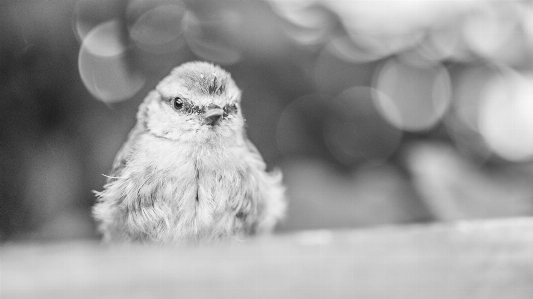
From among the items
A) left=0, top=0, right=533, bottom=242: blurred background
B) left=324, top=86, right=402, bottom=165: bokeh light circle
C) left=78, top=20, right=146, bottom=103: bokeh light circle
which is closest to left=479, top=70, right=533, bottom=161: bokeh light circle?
left=0, top=0, right=533, bottom=242: blurred background

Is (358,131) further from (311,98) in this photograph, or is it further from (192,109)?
(192,109)

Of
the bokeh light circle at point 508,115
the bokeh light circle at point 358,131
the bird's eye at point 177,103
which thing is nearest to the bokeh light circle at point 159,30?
the bird's eye at point 177,103

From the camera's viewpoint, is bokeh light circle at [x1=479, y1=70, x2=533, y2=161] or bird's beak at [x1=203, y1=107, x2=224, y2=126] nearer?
bird's beak at [x1=203, y1=107, x2=224, y2=126]

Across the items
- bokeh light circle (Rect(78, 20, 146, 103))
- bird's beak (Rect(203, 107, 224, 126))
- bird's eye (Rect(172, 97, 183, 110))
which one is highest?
bokeh light circle (Rect(78, 20, 146, 103))

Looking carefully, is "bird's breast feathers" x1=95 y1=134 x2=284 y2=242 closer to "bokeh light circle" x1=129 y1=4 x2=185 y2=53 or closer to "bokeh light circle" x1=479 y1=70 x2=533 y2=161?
"bokeh light circle" x1=129 y1=4 x2=185 y2=53

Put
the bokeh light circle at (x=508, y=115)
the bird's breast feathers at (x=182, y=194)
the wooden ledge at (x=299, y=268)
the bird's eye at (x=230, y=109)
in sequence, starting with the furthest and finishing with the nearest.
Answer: the bokeh light circle at (x=508, y=115) → the bird's eye at (x=230, y=109) → the bird's breast feathers at (x=182, y=194) → the wooden ledge at (x=299, y=268)

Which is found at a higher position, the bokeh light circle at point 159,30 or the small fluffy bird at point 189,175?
the bokeh light circle at point 159,30

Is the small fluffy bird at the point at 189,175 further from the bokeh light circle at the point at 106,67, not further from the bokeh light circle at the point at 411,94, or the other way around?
the bokeh light circle at the point at 411,94
